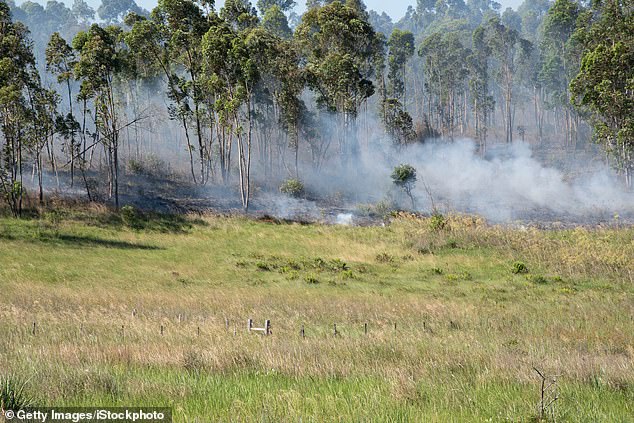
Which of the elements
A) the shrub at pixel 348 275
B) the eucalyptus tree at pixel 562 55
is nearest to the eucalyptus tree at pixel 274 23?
the eucalyptus tree at pixel 562 55

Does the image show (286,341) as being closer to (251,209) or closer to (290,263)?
(290,263)

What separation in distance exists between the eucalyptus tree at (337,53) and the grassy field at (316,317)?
1030 inches

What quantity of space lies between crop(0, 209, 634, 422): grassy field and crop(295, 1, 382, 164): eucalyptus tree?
26.2 meters

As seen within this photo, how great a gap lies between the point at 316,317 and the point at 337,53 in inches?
1983

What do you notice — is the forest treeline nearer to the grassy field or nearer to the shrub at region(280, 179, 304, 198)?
the shrub at region(280, 179, 304, 198)

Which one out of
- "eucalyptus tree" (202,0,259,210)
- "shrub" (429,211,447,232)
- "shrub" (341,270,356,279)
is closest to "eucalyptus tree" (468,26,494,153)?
"eucalyptus tree" (202,0,259,210)

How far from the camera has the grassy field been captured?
6.62 meters

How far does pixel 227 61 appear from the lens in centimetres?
5084

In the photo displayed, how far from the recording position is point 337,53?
62219mm

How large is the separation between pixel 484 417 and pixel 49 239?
29880 mm

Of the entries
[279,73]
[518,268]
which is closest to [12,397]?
[518,268]

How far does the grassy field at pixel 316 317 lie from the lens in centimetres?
662

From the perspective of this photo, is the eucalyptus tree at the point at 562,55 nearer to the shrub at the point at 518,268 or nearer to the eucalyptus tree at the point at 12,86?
the shrub at the point at 518,268

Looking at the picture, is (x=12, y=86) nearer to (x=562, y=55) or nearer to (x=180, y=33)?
(x=180, y=33)
